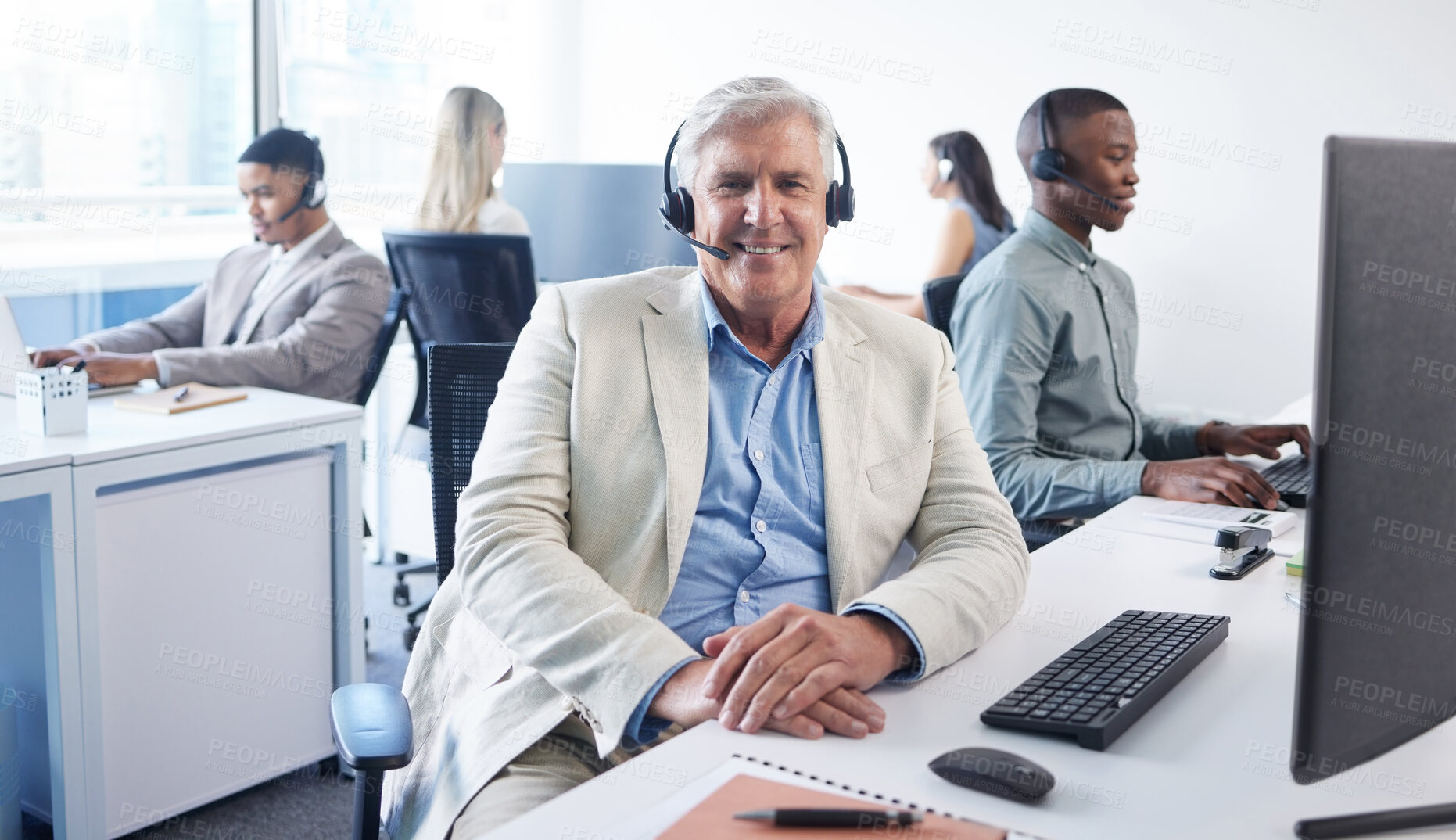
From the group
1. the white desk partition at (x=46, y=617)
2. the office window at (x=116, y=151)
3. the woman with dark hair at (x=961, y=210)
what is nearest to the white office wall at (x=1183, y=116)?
the woman with dark hair at (x=961, y=210)

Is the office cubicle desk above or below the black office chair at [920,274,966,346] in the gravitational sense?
below

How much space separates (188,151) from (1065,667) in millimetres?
4091

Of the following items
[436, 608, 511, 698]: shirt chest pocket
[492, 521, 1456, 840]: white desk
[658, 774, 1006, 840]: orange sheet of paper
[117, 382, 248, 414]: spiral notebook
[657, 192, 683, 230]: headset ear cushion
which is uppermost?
[657, 192, 683, 230]: headset ear cushion

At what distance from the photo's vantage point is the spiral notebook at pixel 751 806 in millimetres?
808

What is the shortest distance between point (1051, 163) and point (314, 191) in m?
1.83

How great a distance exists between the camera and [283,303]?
2.96 m

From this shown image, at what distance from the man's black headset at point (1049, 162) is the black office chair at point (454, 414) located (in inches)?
50.6

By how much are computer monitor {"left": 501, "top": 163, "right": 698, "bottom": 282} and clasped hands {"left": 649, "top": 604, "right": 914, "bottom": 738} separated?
291cm

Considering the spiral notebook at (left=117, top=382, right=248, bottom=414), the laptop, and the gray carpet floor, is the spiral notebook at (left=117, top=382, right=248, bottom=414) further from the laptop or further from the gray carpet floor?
the gray carpet floor

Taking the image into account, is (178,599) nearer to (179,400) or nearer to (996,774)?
(179,400)

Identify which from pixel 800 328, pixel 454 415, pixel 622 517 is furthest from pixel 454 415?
pixel 800 328

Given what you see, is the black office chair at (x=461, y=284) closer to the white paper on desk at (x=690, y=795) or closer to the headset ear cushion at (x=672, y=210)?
the headset ear cushion at (x=672, y=210)

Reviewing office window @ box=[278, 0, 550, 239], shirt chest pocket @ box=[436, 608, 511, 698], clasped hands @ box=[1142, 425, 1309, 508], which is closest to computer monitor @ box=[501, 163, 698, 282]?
office window @ box=[278, 0, 550, 239]

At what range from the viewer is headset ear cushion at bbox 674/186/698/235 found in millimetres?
1523
